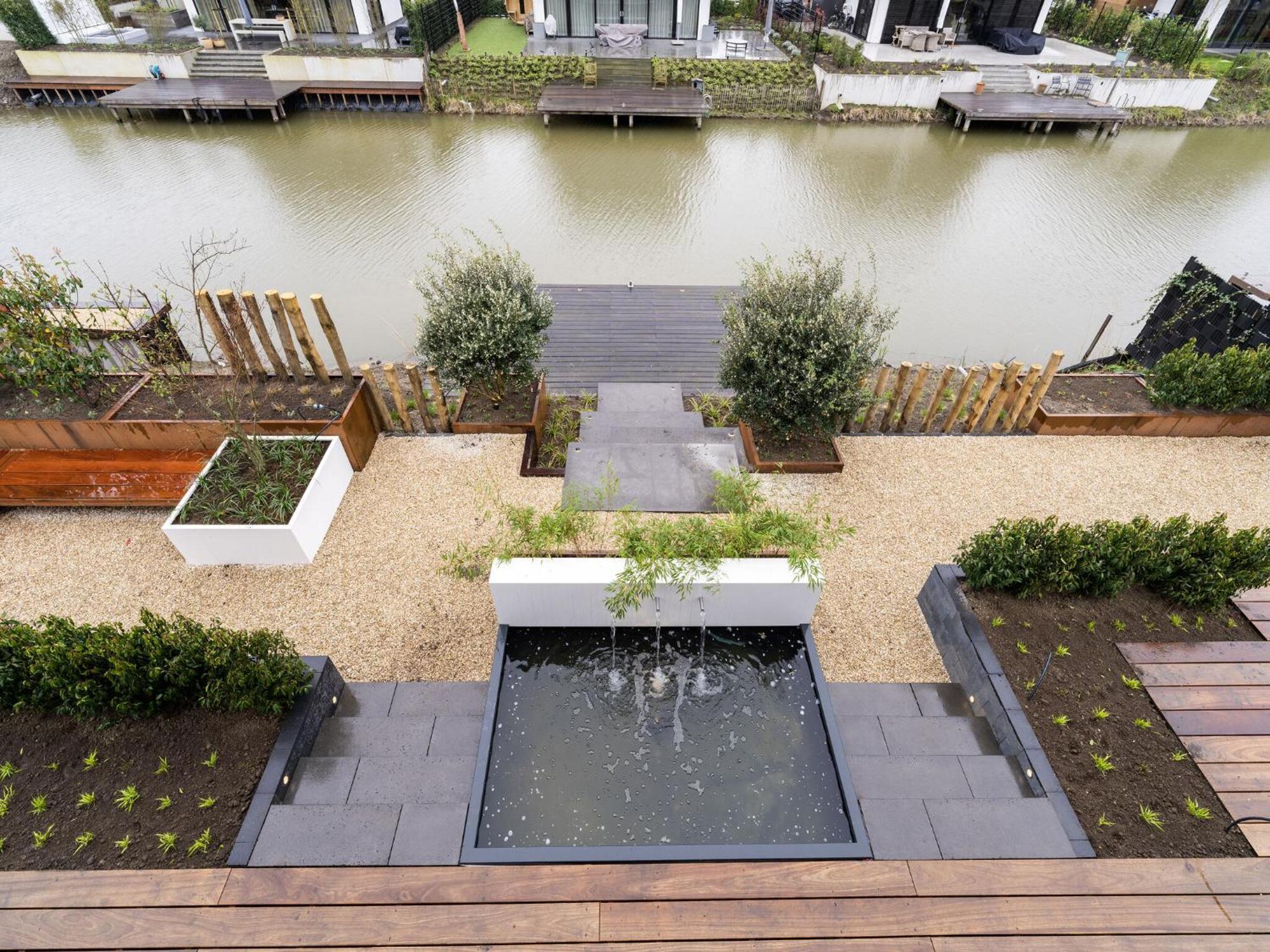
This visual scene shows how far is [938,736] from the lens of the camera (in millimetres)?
4461

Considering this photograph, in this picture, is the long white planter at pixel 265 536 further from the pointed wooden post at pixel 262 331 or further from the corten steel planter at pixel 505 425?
the corten steel planter at pixel 505 425

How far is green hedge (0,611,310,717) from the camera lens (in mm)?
3912

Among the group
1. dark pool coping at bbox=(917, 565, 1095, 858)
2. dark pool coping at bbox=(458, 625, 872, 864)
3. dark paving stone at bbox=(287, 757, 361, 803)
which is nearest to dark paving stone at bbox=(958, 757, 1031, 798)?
dark pool coping at bbox=(917, 565, 1095, 858)

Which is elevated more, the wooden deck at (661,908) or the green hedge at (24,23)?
the green hedge at (24,23)

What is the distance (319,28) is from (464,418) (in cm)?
2229

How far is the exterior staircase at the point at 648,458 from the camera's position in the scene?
606cm

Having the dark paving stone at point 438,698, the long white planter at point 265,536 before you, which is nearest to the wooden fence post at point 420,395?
the long white planter at point 265,536

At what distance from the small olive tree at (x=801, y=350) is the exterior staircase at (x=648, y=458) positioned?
72 centimetres

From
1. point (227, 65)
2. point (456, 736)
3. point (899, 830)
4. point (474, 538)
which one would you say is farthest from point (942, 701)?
point (227, 65)

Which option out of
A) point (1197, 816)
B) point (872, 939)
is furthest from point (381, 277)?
point (1197, 816)

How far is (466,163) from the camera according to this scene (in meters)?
15.6

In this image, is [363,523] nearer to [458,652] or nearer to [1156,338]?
[458,652]

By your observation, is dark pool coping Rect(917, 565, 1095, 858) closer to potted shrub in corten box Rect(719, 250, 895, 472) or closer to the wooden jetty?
potted shrub in corten box Rect(719, 250, 895, 472)

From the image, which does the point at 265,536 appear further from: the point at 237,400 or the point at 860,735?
the point at 860,735
